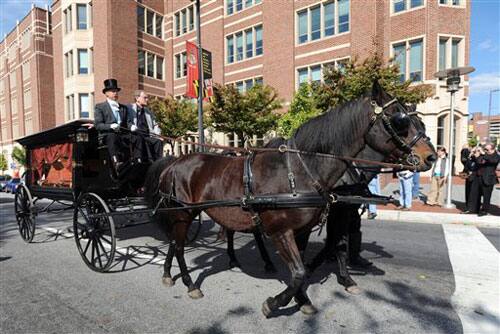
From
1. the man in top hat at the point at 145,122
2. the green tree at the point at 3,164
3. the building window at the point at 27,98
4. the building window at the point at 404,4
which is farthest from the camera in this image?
→ the green tree at the point at 3,164

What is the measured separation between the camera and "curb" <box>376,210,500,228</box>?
24.6ft

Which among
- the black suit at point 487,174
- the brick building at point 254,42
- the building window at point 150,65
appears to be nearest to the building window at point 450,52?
the brick building at point 254,42

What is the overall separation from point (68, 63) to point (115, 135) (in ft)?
89.5

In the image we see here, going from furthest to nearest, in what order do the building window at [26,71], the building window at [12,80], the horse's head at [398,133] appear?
the building window at [12,80] < the building window at [26,71] < the horse's head at [398,133]

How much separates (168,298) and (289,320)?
147 centimetres

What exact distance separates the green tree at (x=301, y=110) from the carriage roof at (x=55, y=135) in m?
9.05

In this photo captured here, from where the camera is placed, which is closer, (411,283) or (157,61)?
(411,283)

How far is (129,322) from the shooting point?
3139 millimetres

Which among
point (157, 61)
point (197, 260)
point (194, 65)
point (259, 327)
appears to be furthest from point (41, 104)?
point (259, 327)

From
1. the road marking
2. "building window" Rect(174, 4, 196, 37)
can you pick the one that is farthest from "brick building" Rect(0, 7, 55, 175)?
the road marking

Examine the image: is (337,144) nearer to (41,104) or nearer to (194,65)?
(194,65)

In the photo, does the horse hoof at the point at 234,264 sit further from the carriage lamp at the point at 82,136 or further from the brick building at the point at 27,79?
the brick building at the point at 27,79

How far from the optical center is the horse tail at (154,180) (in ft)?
14.6

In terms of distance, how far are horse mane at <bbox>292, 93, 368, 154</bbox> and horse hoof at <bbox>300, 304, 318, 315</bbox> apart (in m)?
1.63
